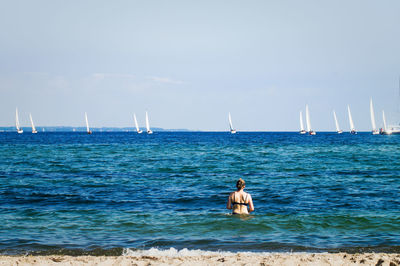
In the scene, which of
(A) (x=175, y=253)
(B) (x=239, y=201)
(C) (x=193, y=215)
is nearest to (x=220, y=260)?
(A) (x=175, y=253)

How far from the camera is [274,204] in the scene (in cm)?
1594

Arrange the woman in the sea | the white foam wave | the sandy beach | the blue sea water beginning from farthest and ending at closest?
the woman in the sea, the blue sea water, the white foam wave, the sandy beach

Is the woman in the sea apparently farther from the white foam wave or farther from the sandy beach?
the sandy beach

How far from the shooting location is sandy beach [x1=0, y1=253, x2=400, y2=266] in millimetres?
7984

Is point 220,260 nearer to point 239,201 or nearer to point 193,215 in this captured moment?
point 239,201

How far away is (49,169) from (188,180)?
12.2 meters

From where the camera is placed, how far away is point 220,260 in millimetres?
8195

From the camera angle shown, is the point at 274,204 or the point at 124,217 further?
the point at 274,204

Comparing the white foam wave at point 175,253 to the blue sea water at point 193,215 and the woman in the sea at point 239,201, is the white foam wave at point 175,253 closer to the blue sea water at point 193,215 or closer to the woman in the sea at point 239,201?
the blue sea water at point 193,215

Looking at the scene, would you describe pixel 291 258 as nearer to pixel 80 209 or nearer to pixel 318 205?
pixel 318 205

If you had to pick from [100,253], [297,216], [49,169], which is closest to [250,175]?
[297,216]

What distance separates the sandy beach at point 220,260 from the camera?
7.98m

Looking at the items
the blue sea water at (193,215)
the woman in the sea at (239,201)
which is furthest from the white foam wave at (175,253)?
the woman in the sea at (239,201)

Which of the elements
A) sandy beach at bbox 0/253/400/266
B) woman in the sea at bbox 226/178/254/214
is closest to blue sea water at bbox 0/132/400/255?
woman in the sea at bbox 226/178/254/214
